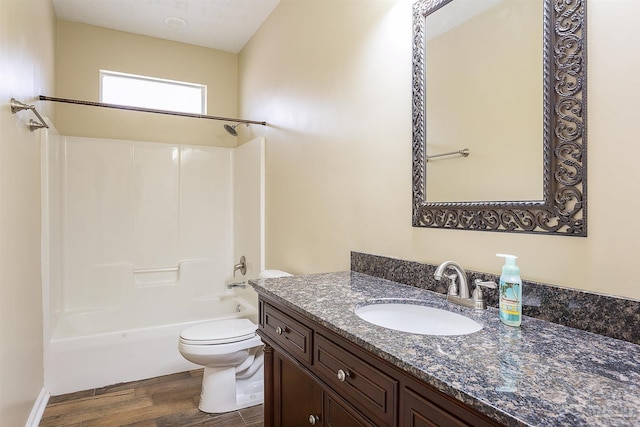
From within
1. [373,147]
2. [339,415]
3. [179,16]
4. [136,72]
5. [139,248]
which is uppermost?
[179,16]

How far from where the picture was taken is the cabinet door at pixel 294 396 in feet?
3.89

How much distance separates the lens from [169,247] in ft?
11.0

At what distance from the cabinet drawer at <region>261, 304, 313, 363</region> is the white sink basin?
193 millimetres

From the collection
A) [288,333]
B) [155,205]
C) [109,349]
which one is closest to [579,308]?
[288,333]

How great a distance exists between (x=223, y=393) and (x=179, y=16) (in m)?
2.80

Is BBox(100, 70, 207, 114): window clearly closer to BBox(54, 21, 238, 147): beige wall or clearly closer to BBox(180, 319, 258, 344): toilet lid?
BBox(54, 21, 238, 147): beige wall

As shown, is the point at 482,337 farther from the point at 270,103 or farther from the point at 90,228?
the point at 90,228

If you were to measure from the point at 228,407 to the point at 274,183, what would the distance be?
4.96 feet

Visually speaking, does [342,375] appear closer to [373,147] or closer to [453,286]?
[453,286]

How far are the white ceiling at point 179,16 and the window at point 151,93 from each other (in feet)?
1.30

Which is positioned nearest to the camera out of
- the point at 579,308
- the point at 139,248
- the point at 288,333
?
the point at 579,308

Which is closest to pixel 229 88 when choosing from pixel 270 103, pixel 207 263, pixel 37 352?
pixel 270 103

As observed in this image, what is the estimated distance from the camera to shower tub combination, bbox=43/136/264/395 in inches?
104

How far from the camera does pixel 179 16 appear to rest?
295 centimetres
